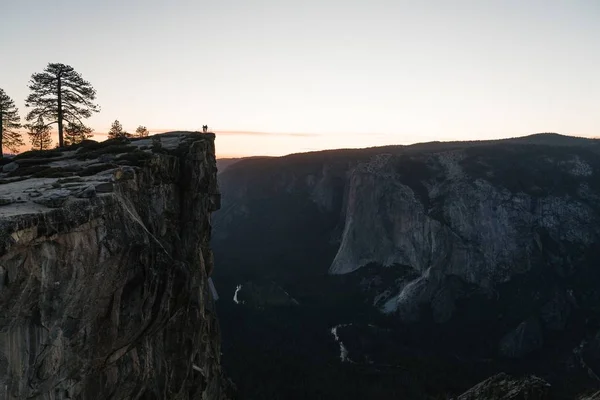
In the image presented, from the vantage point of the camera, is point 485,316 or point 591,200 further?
point 591,200

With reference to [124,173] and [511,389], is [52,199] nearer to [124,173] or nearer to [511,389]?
[124,173]

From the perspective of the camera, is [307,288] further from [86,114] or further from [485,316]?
[86,114]

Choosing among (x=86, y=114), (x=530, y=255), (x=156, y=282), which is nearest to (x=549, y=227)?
(x=530, y=255)

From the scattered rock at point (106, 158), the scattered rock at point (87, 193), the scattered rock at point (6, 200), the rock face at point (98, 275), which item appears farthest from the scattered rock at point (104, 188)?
the scattered rock at point (106, 158)

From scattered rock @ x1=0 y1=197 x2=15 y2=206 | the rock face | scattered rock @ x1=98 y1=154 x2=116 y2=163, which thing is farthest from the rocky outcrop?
scattered rock @ x1=0 y1=197 x2=15 y2=206

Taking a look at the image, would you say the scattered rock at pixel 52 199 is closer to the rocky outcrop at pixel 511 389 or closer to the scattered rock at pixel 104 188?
the scattered rock at pixel 104 188
